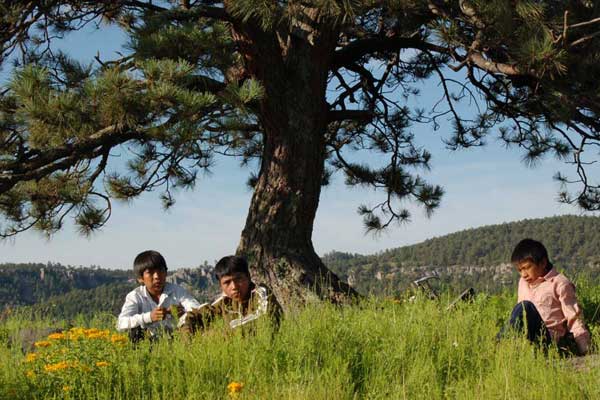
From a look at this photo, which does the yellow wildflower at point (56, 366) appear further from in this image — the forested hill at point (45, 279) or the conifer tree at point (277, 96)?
the forested hill at point (45, 279)

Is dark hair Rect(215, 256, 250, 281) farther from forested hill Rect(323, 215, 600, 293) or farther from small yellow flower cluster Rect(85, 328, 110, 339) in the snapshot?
forested hill Rect(323, 215, 600, 293)

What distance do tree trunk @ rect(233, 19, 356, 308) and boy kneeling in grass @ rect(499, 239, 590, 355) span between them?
2551 millimetres

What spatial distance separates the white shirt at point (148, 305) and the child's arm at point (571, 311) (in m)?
2.29

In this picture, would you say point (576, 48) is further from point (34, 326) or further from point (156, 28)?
point (34, 326)

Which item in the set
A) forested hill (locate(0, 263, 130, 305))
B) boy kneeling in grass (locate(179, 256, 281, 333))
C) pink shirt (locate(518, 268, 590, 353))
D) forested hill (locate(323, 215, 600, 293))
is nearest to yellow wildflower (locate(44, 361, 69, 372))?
boy kneeling in grass (locate(179, 256, 281, 333))

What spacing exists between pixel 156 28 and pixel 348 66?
337 cm

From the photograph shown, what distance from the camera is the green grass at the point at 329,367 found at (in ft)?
10.7

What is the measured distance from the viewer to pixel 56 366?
308 cm

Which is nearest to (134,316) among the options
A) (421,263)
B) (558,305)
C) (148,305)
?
(148,305)

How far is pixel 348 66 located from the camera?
8.48 metres

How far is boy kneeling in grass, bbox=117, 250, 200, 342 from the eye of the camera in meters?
4.66

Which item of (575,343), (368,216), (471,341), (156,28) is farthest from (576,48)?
(368,216)

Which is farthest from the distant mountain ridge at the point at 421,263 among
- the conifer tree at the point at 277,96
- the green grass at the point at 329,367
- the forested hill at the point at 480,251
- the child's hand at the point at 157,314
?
the green grass at the point at 329,367

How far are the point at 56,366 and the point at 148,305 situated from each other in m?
1.75
